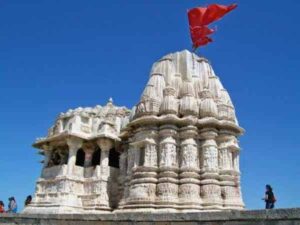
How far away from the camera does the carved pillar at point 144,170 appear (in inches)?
790

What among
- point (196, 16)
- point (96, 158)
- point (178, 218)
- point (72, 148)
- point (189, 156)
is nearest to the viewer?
point (178, 218)

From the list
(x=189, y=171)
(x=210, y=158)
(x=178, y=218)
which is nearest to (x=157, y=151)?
(x=189, y=171)

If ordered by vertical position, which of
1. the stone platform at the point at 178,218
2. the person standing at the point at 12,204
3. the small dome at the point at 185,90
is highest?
the small dome at the point at 185,90

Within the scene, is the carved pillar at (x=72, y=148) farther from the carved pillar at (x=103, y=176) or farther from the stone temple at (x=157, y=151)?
the carved pillar at (x=103, y=176)

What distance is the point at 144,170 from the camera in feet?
68.2

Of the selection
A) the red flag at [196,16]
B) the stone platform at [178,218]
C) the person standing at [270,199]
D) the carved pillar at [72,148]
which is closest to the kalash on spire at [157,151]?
the carved pillar at [72,148]

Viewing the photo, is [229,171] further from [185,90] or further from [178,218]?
[178,218]

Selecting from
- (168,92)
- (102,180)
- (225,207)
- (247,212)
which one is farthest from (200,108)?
(247,212)

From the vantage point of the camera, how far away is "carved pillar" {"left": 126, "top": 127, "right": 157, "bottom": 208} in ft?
65.9

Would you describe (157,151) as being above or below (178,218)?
above

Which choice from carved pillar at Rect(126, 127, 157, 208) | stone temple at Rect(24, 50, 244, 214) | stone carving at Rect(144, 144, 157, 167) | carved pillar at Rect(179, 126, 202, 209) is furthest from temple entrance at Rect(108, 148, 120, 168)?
carved pillar at Rect(179, 126, 202, 209)

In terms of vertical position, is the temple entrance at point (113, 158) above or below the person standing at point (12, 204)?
above

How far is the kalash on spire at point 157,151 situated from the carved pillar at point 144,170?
56 millimetres

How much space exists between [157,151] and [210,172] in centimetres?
329
